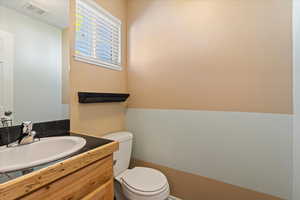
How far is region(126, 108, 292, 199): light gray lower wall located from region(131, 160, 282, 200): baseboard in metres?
0.05

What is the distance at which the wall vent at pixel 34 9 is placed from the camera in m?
0.94

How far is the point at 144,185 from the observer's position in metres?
1.18

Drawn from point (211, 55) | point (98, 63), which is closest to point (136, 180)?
point (98, 63)

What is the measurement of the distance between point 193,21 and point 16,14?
1407mm

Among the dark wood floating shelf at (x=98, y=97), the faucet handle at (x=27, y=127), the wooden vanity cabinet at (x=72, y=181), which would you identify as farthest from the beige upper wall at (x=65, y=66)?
the wooden vanity cabinet at (x=72, y=181)

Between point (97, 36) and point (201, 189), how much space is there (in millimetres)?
1915

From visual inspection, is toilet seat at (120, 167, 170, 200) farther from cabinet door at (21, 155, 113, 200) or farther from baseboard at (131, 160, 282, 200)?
cabinet door at (21, 155, 113, 200)

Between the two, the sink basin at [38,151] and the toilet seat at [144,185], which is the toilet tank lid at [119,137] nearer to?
the toilet seat at [144,185]

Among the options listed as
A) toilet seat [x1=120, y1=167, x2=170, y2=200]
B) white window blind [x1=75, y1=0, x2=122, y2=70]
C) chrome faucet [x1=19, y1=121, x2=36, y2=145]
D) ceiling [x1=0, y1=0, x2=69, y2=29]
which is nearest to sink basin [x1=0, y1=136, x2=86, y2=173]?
chrome faucet [x1=19, y1=121, x2=36, y2=145]

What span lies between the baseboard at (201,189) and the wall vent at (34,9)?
1732mm

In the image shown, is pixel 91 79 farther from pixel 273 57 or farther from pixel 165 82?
pixel 273 57

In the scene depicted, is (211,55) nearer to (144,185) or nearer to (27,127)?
(144,185)

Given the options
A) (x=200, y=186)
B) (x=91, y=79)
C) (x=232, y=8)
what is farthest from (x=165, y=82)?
(x=200, y=186)

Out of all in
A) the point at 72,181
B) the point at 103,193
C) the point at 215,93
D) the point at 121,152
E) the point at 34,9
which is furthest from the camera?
the point at 121,152
